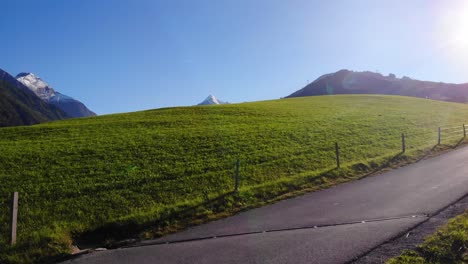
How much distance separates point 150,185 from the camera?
14219 millimetres

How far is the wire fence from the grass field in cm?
4

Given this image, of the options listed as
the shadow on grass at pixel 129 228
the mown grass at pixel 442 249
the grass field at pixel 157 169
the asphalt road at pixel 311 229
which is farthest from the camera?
the grass field at pixel 157 169

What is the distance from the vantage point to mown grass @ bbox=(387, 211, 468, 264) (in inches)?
253

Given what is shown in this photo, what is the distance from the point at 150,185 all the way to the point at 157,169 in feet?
8.43

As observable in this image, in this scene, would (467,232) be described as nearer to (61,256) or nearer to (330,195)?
(330,195)

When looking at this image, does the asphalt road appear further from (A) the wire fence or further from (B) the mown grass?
(A) the wire fence

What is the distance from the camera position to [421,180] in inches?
571

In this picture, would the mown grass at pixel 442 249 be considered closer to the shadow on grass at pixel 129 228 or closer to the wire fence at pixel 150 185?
the shadow on grass at pixel 129 228

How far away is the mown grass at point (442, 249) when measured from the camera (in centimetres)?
642

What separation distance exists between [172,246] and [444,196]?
8670mm

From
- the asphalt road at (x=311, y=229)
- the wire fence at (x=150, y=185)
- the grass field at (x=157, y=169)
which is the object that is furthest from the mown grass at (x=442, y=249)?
the wire fence at (x=150, y=185)

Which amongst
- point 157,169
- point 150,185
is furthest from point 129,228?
point 157,169

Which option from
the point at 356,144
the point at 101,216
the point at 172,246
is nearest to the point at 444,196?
the point at 172,246

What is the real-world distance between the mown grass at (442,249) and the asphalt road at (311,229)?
86 cm
